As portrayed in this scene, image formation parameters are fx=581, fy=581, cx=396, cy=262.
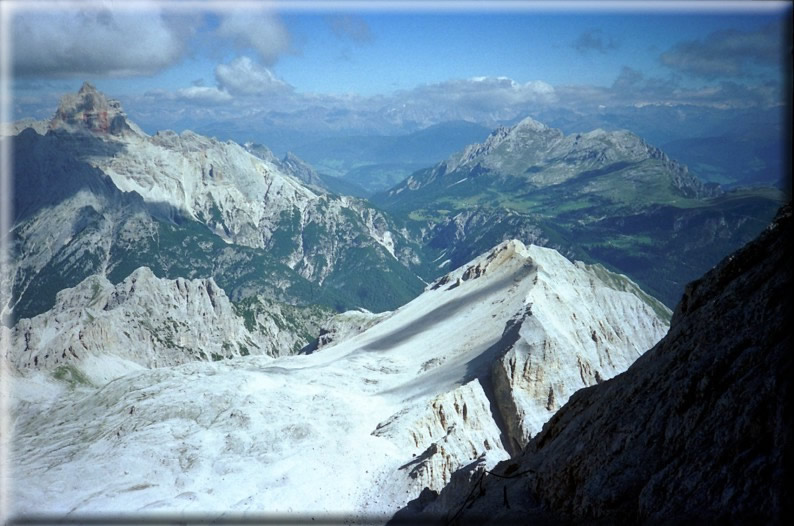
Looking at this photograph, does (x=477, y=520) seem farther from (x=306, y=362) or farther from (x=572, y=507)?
(x=306, y=362)

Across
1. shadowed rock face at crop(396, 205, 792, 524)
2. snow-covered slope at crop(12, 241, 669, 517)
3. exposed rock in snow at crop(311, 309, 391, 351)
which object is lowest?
exposed rock in snow at crop(311, 309, 391, 351)

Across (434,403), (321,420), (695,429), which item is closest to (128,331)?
(321,420)

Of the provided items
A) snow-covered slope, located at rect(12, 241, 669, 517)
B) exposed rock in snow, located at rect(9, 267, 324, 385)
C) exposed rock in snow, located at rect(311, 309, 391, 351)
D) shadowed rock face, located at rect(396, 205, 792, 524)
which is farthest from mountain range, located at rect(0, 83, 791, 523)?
exposed rock in snow, located at rect(311, 309, 391, 351)

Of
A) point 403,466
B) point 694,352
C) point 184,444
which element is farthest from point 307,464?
point 694,352

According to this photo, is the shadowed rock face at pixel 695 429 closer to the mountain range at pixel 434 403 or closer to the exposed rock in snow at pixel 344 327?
the mountain range at pixel 434 403

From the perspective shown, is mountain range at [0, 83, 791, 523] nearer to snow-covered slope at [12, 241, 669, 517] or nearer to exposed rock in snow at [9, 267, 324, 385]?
snow-covered slope at [12, 241, 669, 517]
